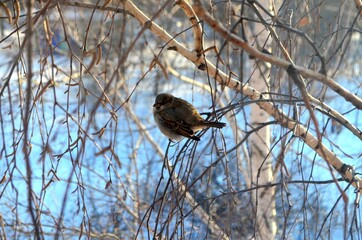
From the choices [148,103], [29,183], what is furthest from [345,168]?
[148,103]

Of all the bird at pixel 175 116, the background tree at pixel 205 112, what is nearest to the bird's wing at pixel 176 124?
the bird at pixel 175 116

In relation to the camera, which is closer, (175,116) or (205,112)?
(205,112)

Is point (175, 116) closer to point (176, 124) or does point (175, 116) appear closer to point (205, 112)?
point (176, 124)

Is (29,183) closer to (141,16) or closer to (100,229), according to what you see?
(141,16)

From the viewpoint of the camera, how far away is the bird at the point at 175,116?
2.30 meters

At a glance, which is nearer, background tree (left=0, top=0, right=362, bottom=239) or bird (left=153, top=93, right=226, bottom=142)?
background tree (left=0, top=0, right=362, bottom=239)

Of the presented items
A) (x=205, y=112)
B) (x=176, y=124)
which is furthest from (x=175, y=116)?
(x=205, y=112)

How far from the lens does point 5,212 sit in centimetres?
317

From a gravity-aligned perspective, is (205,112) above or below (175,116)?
below

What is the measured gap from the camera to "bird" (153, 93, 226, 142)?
230 cm

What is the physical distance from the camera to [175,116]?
244cm

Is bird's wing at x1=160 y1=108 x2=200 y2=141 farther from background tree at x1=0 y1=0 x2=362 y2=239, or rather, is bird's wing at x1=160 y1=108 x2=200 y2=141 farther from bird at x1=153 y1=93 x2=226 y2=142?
background tree at x1=0 y1=0 x2=362 y2=239

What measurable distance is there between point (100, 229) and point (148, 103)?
2265 mm

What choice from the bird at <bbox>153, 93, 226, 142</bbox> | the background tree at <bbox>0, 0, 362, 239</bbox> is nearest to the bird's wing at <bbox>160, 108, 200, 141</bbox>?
the bird at <bbox>153, 93, 226, 142</bbox>
